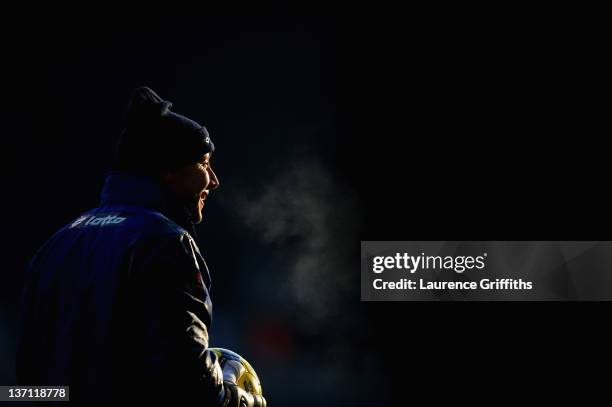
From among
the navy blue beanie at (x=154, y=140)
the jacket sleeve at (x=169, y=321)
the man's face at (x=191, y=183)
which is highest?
the navy blue beanie at (x=154, y=140)

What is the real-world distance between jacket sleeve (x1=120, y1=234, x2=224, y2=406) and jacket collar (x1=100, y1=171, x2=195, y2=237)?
233 millimetres

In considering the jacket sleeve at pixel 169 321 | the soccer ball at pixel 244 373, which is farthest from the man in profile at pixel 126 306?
the soccer ball at pixel 244 373

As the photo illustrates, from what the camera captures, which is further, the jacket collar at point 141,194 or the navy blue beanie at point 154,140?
the navy blue beanie at point 154,140

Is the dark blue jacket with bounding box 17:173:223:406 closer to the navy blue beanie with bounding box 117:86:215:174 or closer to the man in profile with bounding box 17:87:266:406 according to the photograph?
the man in profile with bounding box 17:87:266:406

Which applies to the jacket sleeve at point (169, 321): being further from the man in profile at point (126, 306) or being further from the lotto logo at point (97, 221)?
the lotto logo at point (97, 221)

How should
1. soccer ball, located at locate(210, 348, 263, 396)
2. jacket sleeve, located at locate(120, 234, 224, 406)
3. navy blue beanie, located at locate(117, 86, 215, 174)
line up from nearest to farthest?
jacket sleeve, located at locate(120, 234, 224, 406), navy blue beanie, located at locate(117, 86, 215, 174), soccer ball, located at locate(210, 348, 263, 396)

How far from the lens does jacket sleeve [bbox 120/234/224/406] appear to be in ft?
6.00

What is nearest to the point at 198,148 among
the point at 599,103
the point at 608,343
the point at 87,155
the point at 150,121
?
the point at 150,121

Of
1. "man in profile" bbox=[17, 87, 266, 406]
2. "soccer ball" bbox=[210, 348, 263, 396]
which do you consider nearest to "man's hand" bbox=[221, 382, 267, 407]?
"man in profile" bbox=[17, 87, 266, 406]

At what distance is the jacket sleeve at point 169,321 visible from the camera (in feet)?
6.00

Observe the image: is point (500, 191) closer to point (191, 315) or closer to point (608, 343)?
point (608, 343)

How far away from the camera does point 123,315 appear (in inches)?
74.6

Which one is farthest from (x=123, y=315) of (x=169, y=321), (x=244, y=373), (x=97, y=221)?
(x=244, y=373)

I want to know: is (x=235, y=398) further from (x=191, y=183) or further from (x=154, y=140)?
(x=154, y=140)
